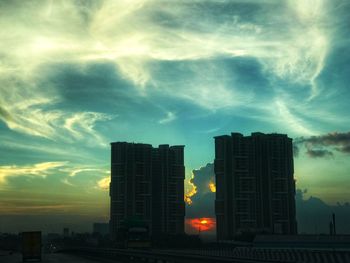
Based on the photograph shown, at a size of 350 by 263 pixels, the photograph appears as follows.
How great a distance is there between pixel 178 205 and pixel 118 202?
58.8 ft

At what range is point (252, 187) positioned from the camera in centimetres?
13612

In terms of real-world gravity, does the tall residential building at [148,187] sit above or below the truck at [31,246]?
above

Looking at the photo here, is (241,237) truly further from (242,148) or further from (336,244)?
(336,244)

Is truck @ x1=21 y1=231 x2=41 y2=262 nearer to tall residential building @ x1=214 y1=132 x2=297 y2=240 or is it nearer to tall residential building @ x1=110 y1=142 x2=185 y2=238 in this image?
tall residential building @ x1=214 y1=132 x2=297 y2=240

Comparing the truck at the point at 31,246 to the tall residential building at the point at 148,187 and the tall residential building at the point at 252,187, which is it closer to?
the tall residential building at the point at 252,187

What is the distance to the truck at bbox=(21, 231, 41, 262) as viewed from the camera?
58.7 m

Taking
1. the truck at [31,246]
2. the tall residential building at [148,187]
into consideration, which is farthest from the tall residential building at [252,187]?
the truck at [31,246]

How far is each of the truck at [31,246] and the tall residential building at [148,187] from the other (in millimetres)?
86607

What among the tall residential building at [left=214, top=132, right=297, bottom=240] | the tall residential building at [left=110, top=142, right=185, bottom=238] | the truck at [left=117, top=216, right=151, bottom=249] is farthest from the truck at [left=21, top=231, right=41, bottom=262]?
the tall residential building at [left=110, top=142, right=185, bottom=238]

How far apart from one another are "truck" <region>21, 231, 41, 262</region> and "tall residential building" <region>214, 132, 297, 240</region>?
80.2 m

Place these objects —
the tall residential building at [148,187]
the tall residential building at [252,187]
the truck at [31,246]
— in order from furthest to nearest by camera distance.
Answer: the tall residential building at [148,187]
the tall residential building at [252,187]
the truck at [31,246]

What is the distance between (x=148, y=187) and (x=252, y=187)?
31571 mm

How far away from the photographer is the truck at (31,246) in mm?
58656

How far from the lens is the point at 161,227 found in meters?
151
